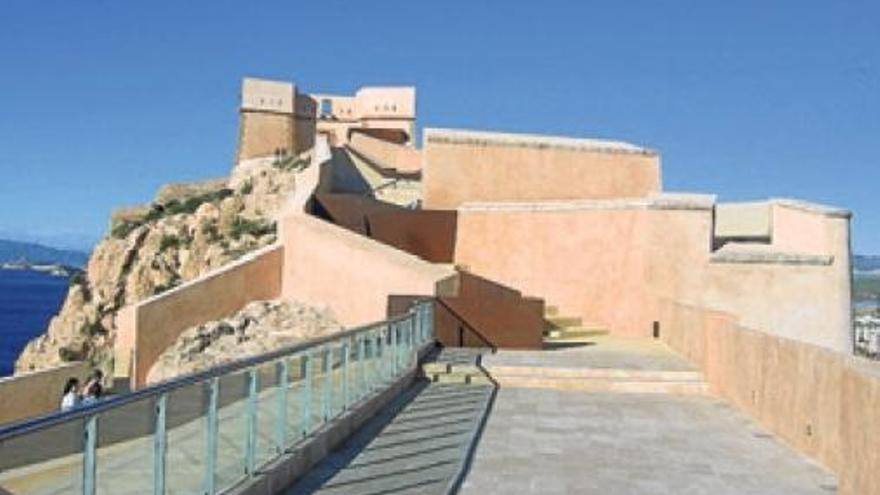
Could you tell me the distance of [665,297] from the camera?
797 inches

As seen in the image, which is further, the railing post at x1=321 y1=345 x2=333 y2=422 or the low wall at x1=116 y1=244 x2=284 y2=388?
the low wall at x1=116 y1=244 x2=284 y2=388

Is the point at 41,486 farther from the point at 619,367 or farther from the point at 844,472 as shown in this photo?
the point at 619,367

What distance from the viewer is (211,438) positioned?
594cm

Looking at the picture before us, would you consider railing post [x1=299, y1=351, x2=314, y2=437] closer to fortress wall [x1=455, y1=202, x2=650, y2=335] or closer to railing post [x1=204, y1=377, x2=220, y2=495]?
railing post [x1=204, y1=377, x2=220, y2=495]

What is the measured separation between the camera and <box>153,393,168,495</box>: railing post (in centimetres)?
515

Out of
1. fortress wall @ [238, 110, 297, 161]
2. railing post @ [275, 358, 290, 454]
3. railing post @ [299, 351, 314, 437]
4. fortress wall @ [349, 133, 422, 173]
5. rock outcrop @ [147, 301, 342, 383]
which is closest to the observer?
railing post @ [275, 358, 290, 454]

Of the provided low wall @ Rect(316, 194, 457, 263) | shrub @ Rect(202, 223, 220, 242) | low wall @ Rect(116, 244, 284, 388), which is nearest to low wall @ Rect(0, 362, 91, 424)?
low wall @ Rect(116, 244, 284, 388)

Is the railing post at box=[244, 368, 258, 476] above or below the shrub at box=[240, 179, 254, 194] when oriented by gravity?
below

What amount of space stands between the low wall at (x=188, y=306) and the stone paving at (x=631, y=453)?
11424mm

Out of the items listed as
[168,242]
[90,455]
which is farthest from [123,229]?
[90,455]

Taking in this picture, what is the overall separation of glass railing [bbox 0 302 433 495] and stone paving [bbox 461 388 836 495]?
1.52 meters

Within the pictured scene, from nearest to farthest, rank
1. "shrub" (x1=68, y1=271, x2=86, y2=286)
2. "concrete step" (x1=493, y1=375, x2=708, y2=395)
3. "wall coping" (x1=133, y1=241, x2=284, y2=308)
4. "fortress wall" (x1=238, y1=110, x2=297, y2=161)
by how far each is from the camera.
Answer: "concrete step" (x1=493, y1=375, x2=708, y2=395)
"wall coping" (x1=133, y1=241, x2=284, y2=308)
"shrub" (x1=68, y1=271, x2=86, y2=286)
"fortress wall" (x1=238, y1=110, x2=297, y2=161)

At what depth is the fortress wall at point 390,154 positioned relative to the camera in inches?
1684

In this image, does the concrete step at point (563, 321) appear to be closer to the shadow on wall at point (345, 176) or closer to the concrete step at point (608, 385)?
the concrete step at point (608, 385)
